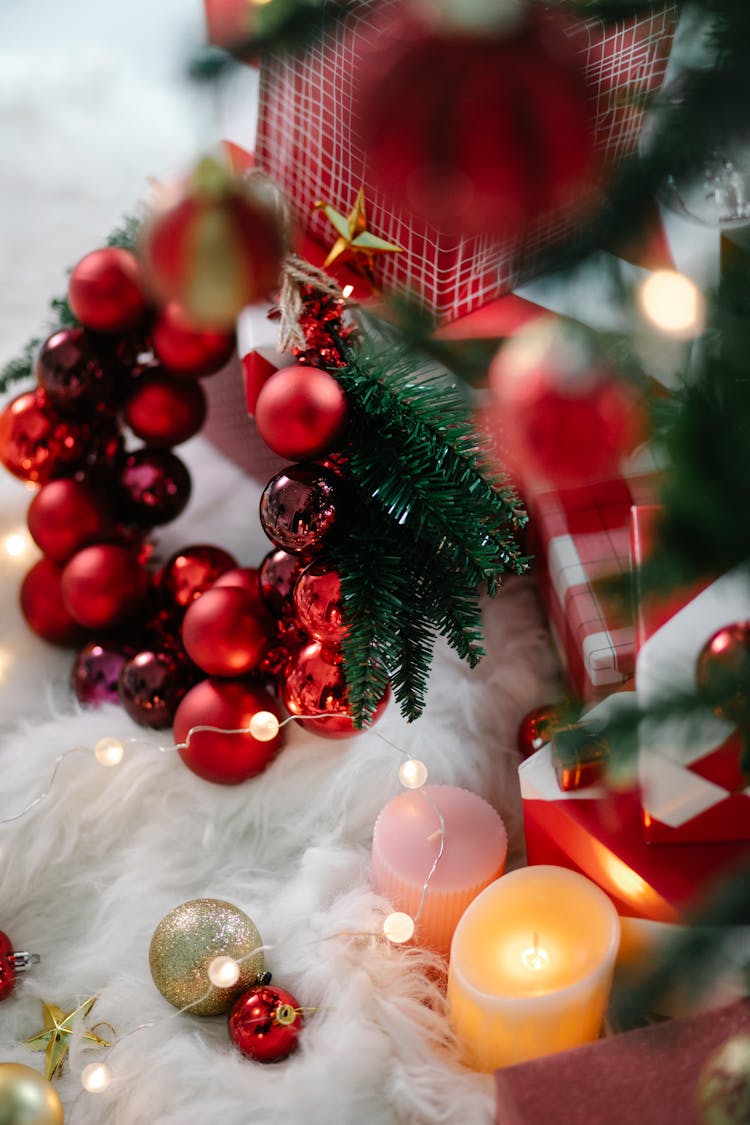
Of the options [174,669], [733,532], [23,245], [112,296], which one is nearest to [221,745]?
[174,669]

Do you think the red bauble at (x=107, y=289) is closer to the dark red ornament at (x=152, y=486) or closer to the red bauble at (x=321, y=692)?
the dark red ornament at (x=152, y=486)

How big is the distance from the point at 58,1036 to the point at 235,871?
152 mm

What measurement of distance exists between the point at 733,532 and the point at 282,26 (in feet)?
0.76

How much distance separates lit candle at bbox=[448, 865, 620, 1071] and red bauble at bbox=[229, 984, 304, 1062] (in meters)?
0.10

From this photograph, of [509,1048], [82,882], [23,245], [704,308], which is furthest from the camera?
[23,245]

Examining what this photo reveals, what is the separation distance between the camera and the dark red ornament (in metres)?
0.87

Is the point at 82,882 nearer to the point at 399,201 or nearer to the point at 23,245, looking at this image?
the point at 399,201

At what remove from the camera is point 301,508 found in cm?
67

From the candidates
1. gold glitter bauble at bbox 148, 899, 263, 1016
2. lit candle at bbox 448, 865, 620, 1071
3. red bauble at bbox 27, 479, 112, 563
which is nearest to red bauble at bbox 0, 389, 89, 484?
red bauble at bbox 27, 479, 112, 563

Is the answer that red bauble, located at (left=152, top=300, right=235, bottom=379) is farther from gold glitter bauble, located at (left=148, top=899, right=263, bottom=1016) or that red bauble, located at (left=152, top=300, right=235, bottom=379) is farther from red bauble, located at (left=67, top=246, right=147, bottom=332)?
gold glitter bauble, located at (left=148, top=899, right=263, bottom=1016)

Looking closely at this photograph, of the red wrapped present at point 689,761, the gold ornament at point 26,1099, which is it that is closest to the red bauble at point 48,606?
the gold ornament at point 26,1099

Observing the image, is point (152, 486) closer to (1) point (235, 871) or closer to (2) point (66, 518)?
(2) point (66, 518)

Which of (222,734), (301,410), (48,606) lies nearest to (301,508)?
(301,410)

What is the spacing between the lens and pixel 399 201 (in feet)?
1.11
